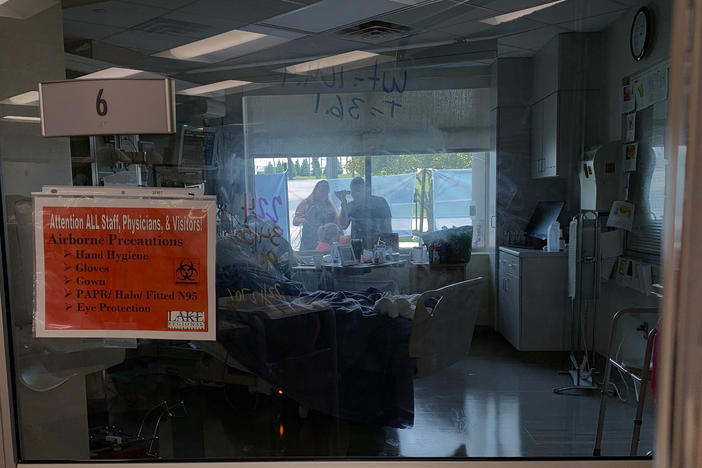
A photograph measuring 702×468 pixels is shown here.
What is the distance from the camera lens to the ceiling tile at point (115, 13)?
1.20 m

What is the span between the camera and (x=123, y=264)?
104 cm

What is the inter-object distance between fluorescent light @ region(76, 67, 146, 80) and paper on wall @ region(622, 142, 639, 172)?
57.6 inches

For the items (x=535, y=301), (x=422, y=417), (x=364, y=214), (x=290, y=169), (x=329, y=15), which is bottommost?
(x=422, y=417)

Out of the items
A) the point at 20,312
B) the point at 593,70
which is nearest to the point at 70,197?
the point at 20,312

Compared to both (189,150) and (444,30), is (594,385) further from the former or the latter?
(189,150)

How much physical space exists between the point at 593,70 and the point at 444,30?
1.58 feet

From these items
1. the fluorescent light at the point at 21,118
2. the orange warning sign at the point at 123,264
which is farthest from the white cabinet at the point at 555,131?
the fluorescent light at the point at 21,118

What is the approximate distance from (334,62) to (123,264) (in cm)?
80

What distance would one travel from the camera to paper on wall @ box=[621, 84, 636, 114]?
57.2 inches

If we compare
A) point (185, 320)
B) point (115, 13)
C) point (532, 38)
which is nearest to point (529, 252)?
point (532, 38)

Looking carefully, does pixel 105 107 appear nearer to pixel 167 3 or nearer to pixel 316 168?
pixel 167 3

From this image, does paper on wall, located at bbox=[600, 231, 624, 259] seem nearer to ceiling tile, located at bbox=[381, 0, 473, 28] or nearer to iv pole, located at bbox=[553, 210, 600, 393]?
iv pole, located at bbox=[553, 210, 600, 393]

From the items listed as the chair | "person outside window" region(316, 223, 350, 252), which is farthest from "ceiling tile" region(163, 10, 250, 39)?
the chair

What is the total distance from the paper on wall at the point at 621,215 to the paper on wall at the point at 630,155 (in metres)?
0.12
